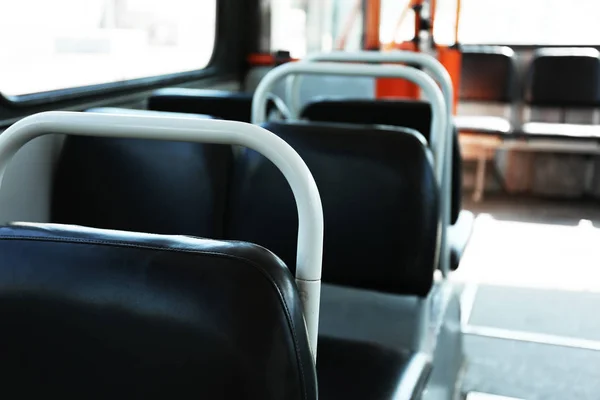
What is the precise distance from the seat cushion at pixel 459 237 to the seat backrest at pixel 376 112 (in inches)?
1.8

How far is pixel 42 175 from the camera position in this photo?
6.28ft

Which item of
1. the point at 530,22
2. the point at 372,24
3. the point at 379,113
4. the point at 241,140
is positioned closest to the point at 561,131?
the point at 530,22

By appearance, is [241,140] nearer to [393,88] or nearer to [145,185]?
[145,185]

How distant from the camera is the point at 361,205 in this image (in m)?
1.65

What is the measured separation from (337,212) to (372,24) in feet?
7.66

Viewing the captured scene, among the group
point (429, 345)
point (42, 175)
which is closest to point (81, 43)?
point (42, 175)

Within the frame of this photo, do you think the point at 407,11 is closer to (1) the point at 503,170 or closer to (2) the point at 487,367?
(1) the point at 503,170

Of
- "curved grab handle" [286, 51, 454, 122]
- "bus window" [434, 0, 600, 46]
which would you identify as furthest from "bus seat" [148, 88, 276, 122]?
"bus window" [434, 0, 600, 46]

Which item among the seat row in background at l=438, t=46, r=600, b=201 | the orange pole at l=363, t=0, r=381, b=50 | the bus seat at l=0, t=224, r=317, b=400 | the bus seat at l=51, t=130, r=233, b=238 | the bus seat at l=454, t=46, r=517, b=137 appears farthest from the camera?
the bus seat at l=454, t=46, r=517, b=137

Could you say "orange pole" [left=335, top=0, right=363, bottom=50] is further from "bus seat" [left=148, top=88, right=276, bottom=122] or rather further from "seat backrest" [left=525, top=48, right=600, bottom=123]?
"seat backrest" [left=525, top=48, right=600, bottom=123]

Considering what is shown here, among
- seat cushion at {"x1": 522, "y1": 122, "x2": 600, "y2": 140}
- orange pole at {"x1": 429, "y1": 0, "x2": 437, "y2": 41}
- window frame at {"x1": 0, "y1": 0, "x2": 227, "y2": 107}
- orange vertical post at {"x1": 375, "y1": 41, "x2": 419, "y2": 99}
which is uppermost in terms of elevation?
orange pole at {"x1": 429, "y1": 0, "x2": 437, "y2": 41}

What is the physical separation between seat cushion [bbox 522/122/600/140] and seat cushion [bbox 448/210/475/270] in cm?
229

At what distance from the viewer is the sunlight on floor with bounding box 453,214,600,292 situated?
3334 millimetres

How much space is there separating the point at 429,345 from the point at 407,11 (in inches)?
99.3
